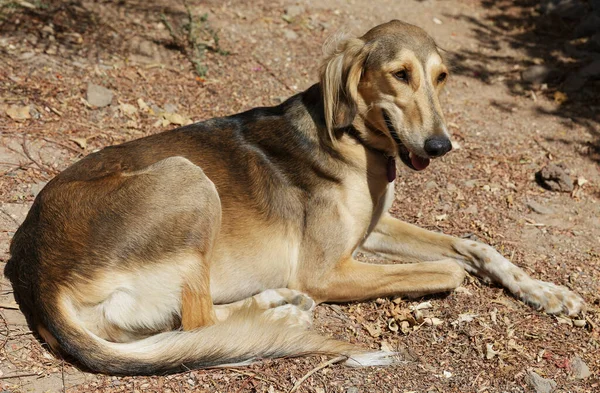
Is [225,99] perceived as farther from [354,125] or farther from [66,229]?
[66,229]

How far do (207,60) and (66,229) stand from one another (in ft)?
12.4

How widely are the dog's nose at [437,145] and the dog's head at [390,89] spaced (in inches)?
0.5

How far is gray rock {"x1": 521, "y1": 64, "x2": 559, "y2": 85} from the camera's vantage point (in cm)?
723

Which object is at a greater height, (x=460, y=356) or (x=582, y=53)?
(x=582, y=53)

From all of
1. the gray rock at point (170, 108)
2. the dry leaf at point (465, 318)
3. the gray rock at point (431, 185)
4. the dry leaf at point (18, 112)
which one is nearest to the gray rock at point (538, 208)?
the gray rock at point (431, 185)

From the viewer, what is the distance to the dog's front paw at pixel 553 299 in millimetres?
4031

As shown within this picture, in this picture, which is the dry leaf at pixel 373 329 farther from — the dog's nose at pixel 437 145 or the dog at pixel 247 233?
the dog's nose at pixel 437 145

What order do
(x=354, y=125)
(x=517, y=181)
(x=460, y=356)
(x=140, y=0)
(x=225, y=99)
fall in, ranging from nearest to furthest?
(x=460, y=356), (x=354, y=125), (x=517, y=181), (x=225, y=99), (x=140, y=0)

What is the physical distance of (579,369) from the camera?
3650 mm

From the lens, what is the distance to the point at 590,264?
4.57m

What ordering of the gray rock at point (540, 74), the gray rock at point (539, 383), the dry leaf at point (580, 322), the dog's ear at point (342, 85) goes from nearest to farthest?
the gray rock at point (539, 383) < the dog's ear at point (342, 85) < the dry leaf at point (580, 322) < the gray rock at point (540, 74)

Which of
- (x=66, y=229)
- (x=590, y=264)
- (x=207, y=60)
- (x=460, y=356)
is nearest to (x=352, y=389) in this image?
(x=460, y=356)

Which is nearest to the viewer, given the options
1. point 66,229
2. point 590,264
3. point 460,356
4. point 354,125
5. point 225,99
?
point 66,229

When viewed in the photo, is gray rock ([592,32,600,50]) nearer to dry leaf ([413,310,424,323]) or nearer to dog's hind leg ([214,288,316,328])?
dry leaf ([413,310,424,323])
